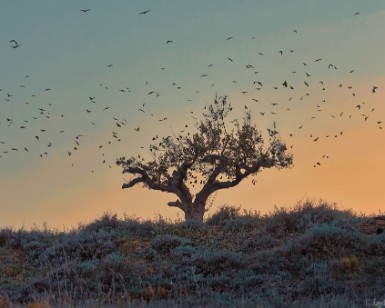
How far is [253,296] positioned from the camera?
1606cm

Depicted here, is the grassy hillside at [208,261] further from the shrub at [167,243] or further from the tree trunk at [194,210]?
the tree trunk at [194,210]

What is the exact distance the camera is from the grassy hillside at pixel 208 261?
16406 mm

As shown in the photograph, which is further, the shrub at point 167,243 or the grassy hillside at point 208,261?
the shrub at point 167,243

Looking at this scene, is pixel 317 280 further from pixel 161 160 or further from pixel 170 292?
pixel 161 160

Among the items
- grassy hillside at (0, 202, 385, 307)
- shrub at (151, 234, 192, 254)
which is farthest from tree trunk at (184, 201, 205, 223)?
shrub at (151, 234, 192, 254)

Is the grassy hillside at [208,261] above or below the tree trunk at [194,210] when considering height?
below

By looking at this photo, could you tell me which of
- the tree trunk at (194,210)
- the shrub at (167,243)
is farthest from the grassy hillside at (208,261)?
the tree trunk at (194,210)

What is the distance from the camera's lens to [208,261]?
19.5 m

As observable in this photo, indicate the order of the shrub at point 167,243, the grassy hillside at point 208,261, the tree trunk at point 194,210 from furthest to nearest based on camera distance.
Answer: the tree trunk at point 194,210 → the shrub at point 167,243 → the grassy hillside at point 208,261

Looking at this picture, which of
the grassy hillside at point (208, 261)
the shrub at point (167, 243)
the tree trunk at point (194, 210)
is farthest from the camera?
the tree trunk at point (194, 210)

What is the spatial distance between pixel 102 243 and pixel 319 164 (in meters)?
14.4

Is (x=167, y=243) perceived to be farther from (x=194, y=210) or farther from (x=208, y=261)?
(x=194, y=210)

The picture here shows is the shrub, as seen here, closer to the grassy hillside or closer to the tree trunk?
the grassy hillside

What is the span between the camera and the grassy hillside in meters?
16.4
